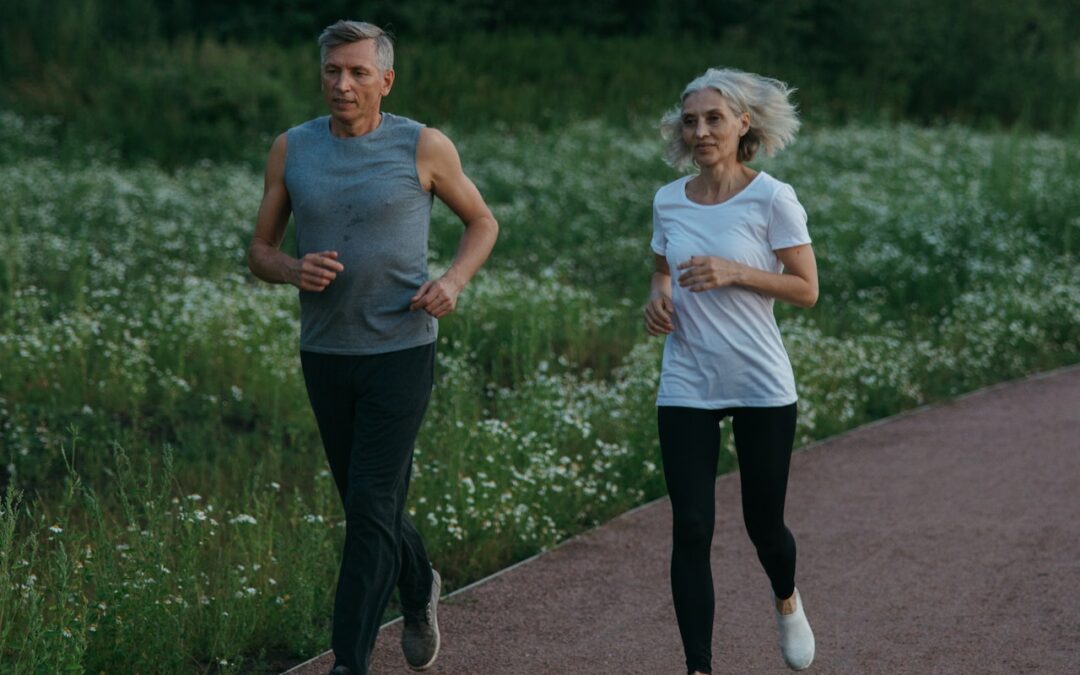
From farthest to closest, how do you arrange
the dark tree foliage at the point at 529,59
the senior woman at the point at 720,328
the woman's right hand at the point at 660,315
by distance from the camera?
1. the dark tree foliage at the point at 529,59
2. the woman's right hand at the point at 660,315
3. the senior woman at the point at 720,328

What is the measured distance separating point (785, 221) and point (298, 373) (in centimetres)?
555

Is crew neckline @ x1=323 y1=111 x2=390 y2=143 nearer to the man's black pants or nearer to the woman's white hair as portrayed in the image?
the man's black pants

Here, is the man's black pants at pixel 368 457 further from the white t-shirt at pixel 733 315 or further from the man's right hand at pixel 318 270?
the white t-shirt at pixel 733 315

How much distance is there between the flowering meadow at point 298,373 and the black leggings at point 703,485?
1.66 meters

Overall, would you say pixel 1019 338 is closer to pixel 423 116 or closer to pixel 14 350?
pixel 14 350

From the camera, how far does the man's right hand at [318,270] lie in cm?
484

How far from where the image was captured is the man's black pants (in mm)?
4879

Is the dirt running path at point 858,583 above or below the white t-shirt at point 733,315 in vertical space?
below

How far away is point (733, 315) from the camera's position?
5.01 metres

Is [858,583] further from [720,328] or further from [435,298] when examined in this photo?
[435,298]

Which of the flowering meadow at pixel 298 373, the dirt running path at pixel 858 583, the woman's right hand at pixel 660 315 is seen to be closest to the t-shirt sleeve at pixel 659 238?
the woman's right hand at pixel 660 315

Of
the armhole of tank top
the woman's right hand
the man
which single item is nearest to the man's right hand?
the man

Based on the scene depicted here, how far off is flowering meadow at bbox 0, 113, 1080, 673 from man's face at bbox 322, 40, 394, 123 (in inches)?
52.6

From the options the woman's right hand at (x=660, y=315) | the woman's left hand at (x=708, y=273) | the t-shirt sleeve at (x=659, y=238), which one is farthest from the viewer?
the t-shirt sleeve at (x=659, y=238)
